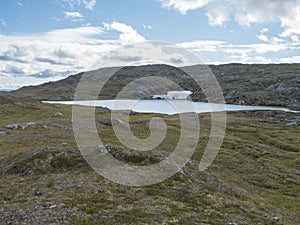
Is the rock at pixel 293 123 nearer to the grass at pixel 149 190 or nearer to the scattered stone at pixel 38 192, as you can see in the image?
the grass at pixel 149 190

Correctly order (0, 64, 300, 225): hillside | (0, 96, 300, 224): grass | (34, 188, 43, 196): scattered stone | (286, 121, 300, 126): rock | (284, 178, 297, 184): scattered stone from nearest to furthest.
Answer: (0, 64, 300, 225): hillside < (0, 96, 300, 224): grass < (34, 188, 43, 196): scattered stone < (284, 178, 297, 184): scattered stone < (286, 121, 300, 126): rock

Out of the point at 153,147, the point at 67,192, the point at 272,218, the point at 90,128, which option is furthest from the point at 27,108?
the point at 272,218

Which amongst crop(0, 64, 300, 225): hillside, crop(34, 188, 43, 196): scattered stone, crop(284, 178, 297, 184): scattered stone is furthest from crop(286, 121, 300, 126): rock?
crop(34, 188, 43, 196): scattered stone

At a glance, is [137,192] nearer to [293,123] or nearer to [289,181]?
[289,181]

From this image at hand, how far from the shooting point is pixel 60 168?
105ft

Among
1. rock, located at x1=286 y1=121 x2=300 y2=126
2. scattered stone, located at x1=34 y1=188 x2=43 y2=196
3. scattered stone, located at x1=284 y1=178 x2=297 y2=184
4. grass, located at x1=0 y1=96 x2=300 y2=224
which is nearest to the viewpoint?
grass, located at x1=0 y1=96 x2=300 y2=224

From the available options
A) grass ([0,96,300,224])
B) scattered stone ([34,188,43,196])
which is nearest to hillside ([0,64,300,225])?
grass ([0,96,300,224])

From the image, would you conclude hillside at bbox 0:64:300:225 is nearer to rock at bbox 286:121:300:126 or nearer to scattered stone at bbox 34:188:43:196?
scattered stone at bbox 34:188:43:196

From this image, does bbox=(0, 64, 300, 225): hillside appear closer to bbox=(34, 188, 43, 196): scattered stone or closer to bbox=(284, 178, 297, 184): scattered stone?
bbox=(284, 178, 297, 184): scattered stone

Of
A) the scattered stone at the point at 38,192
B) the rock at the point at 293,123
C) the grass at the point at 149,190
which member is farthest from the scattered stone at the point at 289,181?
the rock at the point at 293,123

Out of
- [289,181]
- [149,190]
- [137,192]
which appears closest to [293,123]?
[289,181]

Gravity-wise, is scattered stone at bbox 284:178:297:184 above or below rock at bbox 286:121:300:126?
below

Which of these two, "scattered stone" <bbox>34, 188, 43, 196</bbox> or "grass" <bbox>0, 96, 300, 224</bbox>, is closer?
"grass" <bbox>0, 96, 300, 224</bbox>

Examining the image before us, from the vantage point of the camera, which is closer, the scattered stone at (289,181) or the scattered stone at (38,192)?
the scattered stone at (38,192)
